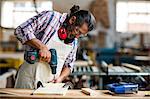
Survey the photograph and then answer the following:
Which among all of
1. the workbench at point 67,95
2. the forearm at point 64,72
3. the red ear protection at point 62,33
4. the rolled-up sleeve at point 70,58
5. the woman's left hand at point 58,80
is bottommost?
the workbench at point 67,95

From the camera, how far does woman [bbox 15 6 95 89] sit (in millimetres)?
1556

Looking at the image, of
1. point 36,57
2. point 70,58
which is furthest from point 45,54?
point 70,58

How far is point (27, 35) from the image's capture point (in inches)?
60.6

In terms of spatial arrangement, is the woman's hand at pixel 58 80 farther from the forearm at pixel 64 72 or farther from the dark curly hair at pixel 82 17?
the dark curly hair at pixel 82 17

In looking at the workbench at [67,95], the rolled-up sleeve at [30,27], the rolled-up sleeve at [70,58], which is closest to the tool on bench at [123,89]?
the workbench at [67,95]

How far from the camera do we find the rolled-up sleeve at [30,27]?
5.07 ft

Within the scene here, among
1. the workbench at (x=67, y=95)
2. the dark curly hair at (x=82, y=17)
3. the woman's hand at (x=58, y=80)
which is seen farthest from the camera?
the woman's hand at (x=58, y=80)

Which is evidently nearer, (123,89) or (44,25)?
(123,89)

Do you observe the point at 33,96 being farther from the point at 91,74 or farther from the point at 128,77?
the point at 91,74

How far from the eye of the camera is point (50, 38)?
5.26 feet

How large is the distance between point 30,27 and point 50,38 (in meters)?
0.12

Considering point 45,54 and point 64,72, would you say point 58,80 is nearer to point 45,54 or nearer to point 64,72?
point 64,72

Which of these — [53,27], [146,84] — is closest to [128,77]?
[146,84]

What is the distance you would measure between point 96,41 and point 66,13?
678 centimetres
